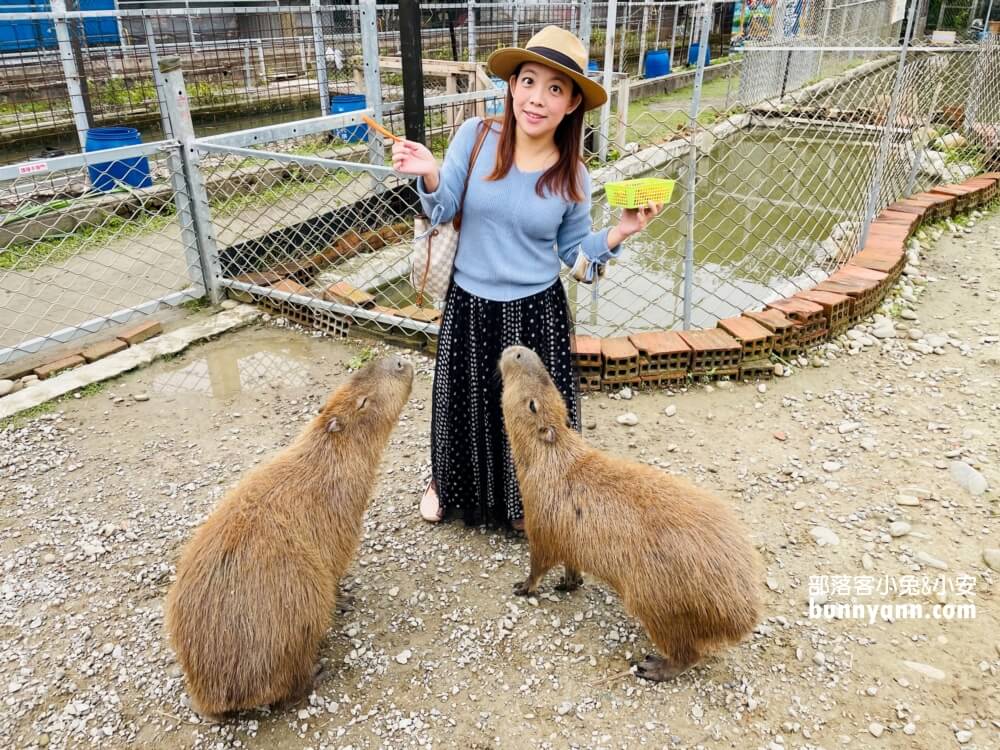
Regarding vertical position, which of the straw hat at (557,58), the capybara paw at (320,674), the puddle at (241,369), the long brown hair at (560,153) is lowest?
the capybara paw at (320,674)

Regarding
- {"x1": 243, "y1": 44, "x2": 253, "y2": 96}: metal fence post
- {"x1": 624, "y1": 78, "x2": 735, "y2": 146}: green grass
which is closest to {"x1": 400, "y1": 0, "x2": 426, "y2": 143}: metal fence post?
{"x1": 624, "y1": 78, "x2": 735, "y2": 146}: green grass

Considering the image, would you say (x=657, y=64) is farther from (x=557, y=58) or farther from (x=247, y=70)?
(x=557, y=58)

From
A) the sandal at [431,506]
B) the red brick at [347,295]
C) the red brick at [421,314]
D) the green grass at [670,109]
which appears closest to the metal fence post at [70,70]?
the red brick at [347,295]

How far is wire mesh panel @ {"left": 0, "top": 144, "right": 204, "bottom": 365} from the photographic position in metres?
4.59

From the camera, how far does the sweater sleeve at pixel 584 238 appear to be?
2.55 m

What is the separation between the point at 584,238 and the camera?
263 centimetres

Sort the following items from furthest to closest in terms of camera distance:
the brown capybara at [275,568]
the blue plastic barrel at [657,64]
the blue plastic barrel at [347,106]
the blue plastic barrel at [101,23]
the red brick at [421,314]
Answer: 1. the blue plastic barrel at [657,64]
2. the blue plastic barrel at [101,23]
3. the blue plastic barrel at [347,106]
4. the red brick at [421,314]
5. the brown capybara at [275,568]

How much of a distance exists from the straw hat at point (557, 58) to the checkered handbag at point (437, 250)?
0.23m

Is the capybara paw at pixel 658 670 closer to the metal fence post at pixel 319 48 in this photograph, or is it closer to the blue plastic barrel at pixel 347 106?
the blue plastic barrel at pixel 347 106

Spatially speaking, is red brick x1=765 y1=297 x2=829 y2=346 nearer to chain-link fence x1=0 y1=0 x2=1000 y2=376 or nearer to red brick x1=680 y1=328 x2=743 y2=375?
red brick x1=680 y1=328 x2=743 y2=375

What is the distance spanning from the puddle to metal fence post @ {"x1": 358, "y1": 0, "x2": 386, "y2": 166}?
201 cm

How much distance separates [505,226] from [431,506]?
53.1 inches

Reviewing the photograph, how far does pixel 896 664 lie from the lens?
96.5 inches

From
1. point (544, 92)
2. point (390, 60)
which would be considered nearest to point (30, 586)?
point (544, 92)
